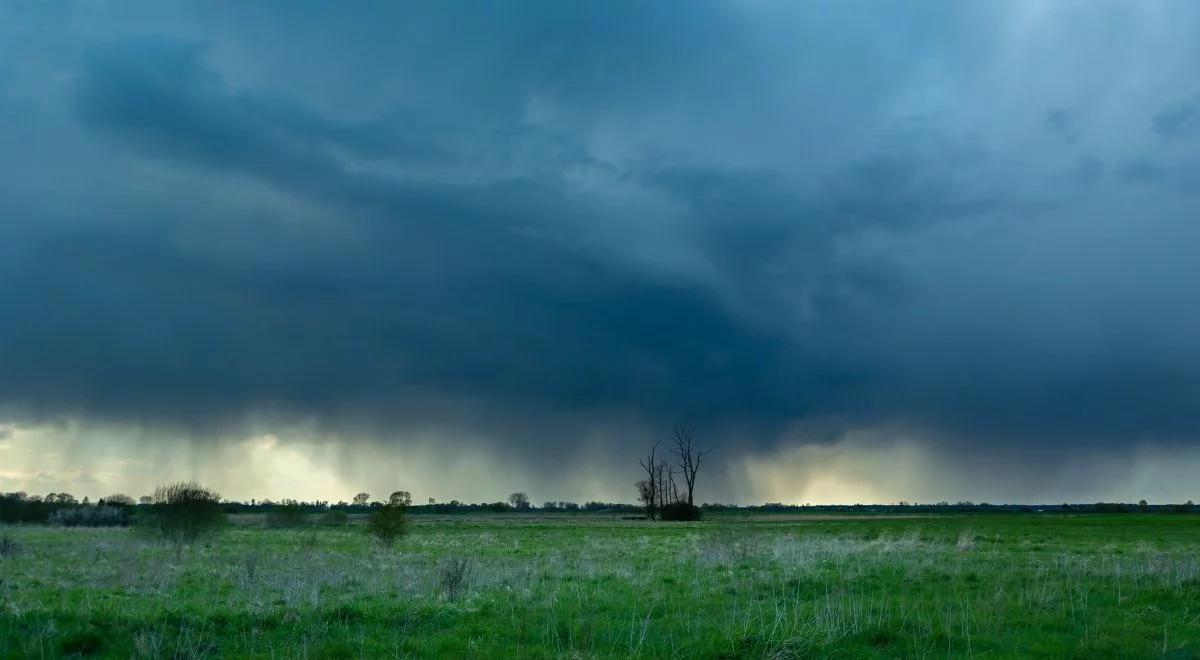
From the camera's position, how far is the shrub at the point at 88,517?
106494 mm

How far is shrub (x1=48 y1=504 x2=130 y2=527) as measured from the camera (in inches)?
4193

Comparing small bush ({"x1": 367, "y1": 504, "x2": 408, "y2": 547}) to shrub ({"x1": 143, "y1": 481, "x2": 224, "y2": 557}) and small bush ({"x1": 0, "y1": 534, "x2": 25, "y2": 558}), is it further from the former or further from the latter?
small bush ({"x1": 0, "y1": 534, "x2": 25, "y2": 558})

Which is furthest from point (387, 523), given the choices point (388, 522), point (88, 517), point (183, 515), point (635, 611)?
point (88, 517)

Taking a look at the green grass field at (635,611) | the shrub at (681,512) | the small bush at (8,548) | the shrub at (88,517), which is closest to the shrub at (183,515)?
the small bush at (8,548)

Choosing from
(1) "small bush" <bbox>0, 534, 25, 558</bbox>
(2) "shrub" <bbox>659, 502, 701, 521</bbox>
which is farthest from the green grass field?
(2) "shrub" <bbox>659, 502, 701, 521</bbox>

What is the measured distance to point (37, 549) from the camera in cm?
4300

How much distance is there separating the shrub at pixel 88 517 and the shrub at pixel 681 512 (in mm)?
82752

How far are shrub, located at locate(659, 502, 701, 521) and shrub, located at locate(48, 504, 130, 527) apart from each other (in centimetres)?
8275

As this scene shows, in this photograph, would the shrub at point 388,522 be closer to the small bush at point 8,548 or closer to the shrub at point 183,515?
the shrub at point 183,515

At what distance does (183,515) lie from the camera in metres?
44.1

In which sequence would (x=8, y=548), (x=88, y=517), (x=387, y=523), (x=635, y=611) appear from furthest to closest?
(x=88, y=517) → (x=387, y=523) → (x=8, y=548) → (x=635, y=611)

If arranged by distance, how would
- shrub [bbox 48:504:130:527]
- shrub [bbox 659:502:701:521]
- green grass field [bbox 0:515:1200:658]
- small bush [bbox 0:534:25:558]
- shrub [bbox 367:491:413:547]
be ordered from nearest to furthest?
green grass field [bbox 0:515:1200:658] < small bush [bbox 0:534:25:558] < shrub [bbox 367:491:413:547] < shrub [bbox 48:504:130:527] < shrub [bbox 659:502:701:521]

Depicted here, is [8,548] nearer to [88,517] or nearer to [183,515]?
[183,515]

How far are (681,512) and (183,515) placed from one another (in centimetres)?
9846
